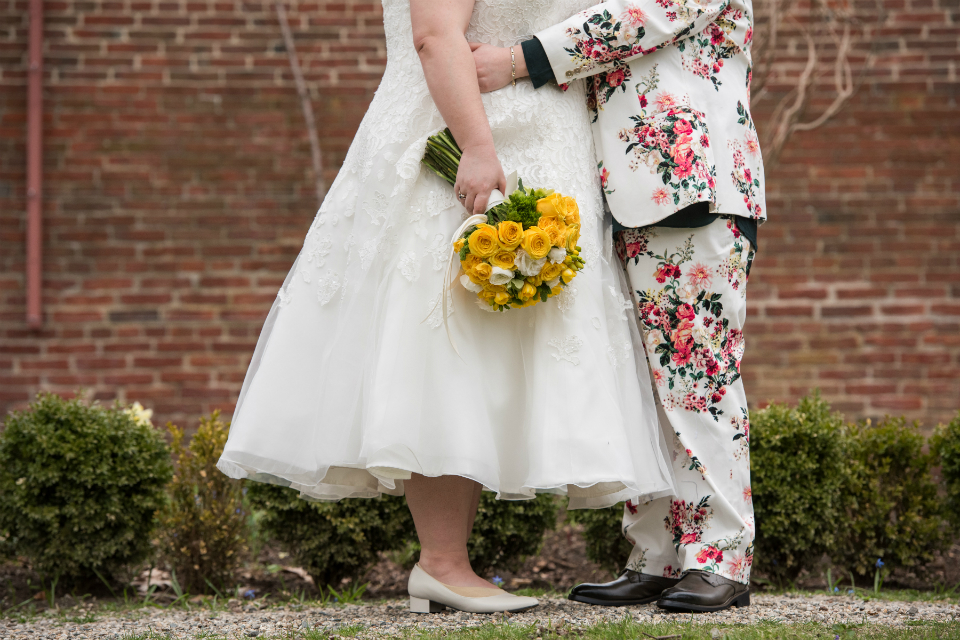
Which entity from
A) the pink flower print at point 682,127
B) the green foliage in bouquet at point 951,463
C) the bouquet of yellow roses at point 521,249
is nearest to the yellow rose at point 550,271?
the bouquet of yellow roses at point 521,249

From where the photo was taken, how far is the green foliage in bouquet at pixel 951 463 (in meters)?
2.82

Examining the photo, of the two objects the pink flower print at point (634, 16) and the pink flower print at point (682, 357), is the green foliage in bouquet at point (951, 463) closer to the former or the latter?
the pink flower print at point (682, 357)

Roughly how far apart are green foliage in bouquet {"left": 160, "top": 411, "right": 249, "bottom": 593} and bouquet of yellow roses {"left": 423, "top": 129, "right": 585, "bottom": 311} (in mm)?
1463

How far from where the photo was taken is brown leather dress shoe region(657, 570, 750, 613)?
6.42 feet

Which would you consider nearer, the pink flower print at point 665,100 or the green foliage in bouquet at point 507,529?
the pink flower print at point 665,100

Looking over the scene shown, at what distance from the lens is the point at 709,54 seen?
2094 mm

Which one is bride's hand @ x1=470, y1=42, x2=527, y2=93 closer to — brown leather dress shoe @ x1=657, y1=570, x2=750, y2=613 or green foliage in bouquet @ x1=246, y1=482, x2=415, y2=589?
brown leather dress shoe @ x1=657, y1=570, x2=750, y2=613

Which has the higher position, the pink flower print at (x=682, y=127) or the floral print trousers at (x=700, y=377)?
the pink flower print at (x=682, y=127)

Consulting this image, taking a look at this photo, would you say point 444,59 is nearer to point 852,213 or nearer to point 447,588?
point 447,588

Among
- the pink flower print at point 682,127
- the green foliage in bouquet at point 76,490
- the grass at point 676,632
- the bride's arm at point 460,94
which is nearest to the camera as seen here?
the grass at point 676,632

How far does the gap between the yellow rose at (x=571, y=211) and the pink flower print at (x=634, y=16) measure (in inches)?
18.2

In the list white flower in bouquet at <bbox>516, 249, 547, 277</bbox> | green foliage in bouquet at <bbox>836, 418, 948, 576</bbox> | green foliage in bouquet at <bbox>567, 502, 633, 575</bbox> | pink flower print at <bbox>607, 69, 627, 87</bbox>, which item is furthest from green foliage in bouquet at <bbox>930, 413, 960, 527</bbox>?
white flower in bouquet at <bbox>516, 249, 547, 277</bbox>

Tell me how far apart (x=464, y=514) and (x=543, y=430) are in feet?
1.17

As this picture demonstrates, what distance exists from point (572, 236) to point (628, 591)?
966mm
